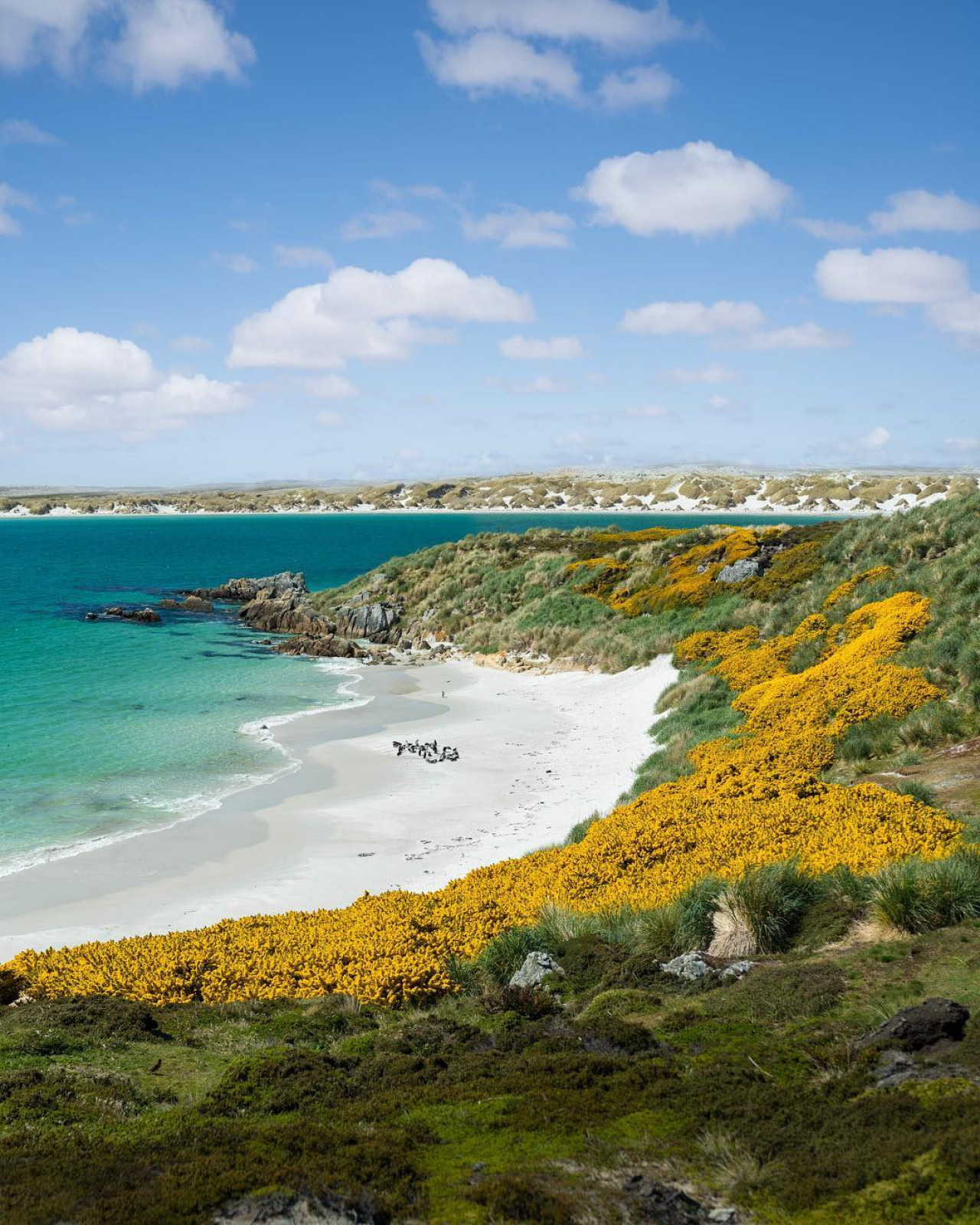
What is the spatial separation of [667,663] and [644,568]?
13755mm

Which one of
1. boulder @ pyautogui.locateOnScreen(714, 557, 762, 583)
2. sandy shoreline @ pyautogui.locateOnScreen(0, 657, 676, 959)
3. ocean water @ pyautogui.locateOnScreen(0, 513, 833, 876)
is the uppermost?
boulder @ pyautogui.locateOnScreen(714, 557, 762, 583)

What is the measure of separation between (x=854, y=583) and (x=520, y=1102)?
26.3 metres

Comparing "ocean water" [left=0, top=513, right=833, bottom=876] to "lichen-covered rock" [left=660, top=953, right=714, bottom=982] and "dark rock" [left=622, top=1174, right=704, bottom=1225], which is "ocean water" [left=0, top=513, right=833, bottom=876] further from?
Answer: "dark rock" [left=622, top=1174, right=704, bottom=1225]

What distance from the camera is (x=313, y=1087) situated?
7465mm

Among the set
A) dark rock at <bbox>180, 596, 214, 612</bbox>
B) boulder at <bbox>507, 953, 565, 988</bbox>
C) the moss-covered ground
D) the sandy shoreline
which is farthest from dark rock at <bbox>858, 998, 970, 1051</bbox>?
dark rock at <bbox>180, 596, 214, 612</bbox>

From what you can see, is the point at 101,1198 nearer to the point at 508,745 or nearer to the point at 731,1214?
the point at 731,1214

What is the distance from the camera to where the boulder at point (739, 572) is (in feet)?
131

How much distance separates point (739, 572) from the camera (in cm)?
4038

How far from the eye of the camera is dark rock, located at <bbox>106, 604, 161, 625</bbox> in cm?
5694

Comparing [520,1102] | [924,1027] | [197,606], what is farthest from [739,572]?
[197,606]

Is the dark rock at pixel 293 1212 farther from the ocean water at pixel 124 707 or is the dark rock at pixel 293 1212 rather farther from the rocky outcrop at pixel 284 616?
the rocky outcrop at pixel 284 616

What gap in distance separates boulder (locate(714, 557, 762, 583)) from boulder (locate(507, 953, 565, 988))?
3131cm

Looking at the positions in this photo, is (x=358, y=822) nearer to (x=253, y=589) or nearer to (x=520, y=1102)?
(x=520, y=1102)

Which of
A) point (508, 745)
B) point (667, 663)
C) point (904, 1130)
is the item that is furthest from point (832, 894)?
point (667, 663)
